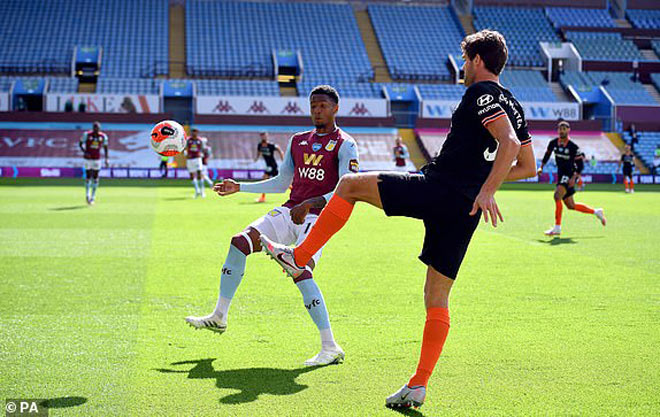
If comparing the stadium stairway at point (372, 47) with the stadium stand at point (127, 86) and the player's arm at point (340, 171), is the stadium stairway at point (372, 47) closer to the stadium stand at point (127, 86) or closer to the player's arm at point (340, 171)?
the stadium stand at point (127, 86)

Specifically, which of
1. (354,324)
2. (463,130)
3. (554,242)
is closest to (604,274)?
(554,242)

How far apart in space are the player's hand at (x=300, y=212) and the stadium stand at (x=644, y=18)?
56997 mm

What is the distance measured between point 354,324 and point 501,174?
10.0 feet

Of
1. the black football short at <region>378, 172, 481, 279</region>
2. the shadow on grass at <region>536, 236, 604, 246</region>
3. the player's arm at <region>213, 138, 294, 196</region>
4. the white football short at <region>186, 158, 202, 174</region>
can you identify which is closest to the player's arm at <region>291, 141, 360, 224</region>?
the player's arm at <region>213, 138, 294, 196</region>

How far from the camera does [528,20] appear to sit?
56344mm

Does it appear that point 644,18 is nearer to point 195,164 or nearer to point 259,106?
point 259,106

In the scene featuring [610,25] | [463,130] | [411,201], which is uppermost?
[610,25]

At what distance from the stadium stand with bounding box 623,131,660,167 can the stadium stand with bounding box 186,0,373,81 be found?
17.2 metres

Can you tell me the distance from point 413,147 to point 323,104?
37.8 m

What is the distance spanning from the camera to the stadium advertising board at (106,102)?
137 ft

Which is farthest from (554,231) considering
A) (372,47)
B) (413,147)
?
(372,47)

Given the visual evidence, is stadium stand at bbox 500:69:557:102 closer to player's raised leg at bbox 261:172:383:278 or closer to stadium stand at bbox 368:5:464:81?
stadium stand at bbox 368:5:464:81

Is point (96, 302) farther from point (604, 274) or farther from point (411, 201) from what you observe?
point (604, 274)

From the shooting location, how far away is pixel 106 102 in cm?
4228
